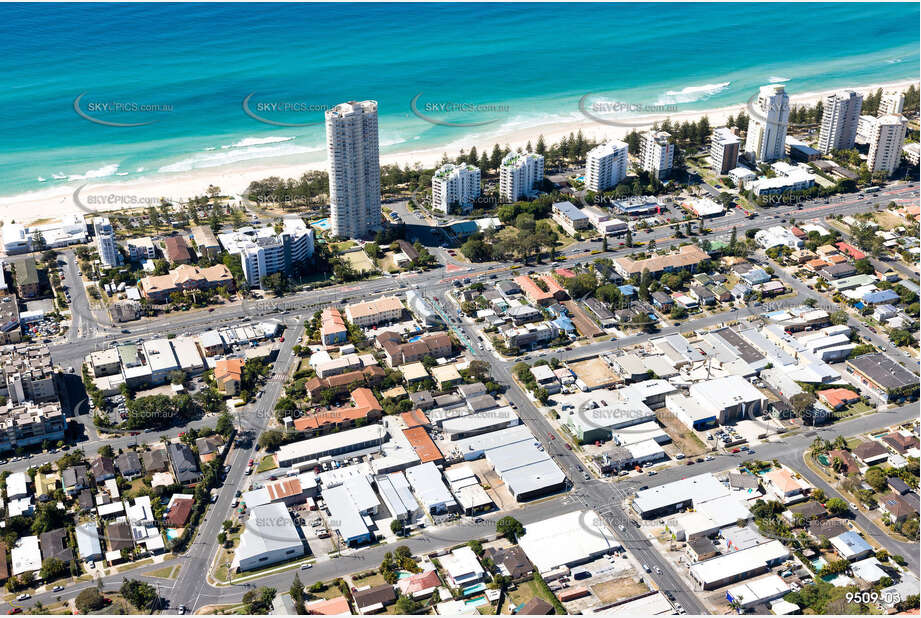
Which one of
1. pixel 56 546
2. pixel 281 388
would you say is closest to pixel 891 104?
pixel 281 388

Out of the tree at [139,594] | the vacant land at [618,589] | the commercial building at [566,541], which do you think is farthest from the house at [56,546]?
the vacant land at [618,589]

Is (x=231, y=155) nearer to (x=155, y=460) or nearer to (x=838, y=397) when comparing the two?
(x=155, y=460)

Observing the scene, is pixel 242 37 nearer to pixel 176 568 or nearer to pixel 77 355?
pixel 77 355

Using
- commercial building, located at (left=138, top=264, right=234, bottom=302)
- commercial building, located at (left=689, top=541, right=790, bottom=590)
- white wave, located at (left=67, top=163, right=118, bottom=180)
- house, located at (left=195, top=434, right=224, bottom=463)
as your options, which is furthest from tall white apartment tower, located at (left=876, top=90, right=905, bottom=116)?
white wave, located at (left=67, top=163, right=118, bottom=180)

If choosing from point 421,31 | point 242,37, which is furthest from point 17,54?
point 421,31

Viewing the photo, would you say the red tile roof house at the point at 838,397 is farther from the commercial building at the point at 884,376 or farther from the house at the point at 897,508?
the house at the point at 897,508

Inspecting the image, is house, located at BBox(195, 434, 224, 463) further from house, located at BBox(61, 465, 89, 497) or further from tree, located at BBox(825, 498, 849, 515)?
tree, located at BBox(825, 498, 849, 515)
